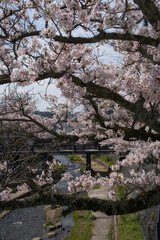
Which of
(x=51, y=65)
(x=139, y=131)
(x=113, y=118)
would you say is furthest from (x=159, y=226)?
(x=51, y=65)

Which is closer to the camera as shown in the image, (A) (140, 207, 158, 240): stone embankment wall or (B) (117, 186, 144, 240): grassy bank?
(A) (140, 207, 158, 240): stone embankment wall

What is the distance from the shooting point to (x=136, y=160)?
4875 millimetres

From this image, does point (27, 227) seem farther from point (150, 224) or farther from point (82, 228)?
point (150, 224)

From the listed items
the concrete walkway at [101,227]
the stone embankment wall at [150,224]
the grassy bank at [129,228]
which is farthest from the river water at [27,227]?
the stone embankment wall at [150,224]

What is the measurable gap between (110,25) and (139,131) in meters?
2.02

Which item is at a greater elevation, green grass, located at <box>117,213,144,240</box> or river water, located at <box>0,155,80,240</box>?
green grass, located at <box>117,213,144,240</box>

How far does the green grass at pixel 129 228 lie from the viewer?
9117mm

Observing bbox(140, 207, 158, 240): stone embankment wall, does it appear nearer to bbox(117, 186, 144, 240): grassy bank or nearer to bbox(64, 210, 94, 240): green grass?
bbox(117, 186, 144, 240): grassy bank

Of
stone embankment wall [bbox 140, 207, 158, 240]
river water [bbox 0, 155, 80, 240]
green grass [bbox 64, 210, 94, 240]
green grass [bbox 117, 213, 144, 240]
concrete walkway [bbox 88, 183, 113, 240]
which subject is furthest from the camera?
river water [bbox 0, 155, 80, 240]

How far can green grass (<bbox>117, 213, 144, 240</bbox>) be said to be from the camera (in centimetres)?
912

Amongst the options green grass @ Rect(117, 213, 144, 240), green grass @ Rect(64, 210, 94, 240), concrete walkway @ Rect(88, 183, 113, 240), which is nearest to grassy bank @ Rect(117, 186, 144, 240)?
green grass @ Rect(117, 213, 144, 240)

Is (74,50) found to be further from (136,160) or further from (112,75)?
(136,160)

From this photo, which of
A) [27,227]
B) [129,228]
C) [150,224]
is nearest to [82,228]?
[129,228]

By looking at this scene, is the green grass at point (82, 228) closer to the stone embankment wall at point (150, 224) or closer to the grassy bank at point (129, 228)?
the grassy bank at point (129, 228)
